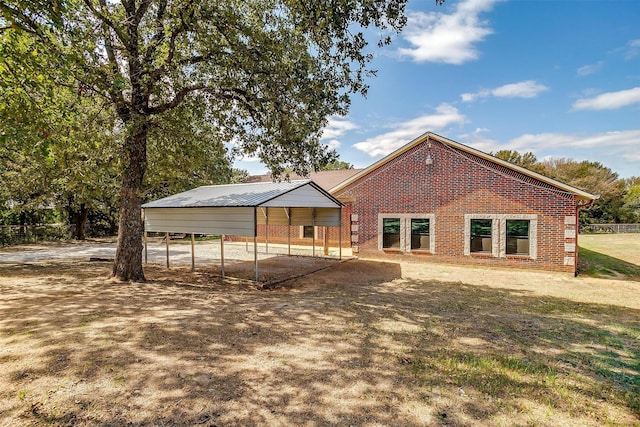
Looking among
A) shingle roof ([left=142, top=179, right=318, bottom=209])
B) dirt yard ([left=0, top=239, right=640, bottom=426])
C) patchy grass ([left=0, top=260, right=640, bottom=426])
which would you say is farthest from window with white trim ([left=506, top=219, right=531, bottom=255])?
shingle roof ([left=142, top=179, right=318, bottom=209])

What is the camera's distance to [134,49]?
8.38m

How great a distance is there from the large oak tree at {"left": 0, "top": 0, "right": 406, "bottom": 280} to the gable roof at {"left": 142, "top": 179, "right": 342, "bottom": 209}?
124 cm

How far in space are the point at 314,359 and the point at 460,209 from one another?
11.1 metres

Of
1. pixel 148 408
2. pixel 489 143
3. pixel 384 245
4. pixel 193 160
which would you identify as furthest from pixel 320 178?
pixel 489 143

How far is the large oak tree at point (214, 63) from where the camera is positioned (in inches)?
259

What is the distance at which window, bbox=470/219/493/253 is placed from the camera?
42.9 feet

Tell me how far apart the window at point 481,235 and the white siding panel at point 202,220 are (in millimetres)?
9321

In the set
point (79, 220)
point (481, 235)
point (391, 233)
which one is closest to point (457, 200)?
point (481, 235)

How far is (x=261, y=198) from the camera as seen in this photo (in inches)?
395

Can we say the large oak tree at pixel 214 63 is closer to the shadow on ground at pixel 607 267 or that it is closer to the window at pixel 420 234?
the window at pixel 420 234

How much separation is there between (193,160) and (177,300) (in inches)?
Answer: 205

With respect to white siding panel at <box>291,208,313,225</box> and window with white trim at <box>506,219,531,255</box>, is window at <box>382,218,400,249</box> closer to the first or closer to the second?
white siding panel at <box>291,208,313,225</box>

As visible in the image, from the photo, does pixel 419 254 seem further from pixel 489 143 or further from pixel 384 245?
pixel 489 143

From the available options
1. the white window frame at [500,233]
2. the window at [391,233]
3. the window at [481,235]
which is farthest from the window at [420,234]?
the window at [481,235]
